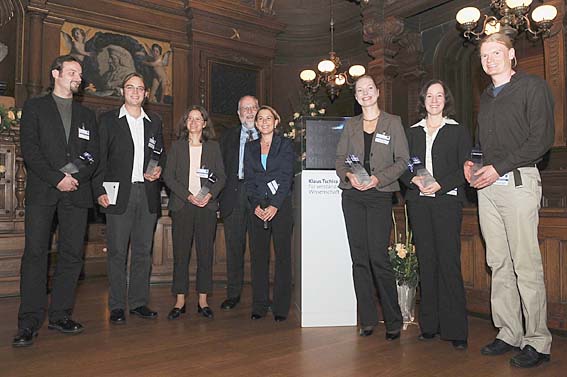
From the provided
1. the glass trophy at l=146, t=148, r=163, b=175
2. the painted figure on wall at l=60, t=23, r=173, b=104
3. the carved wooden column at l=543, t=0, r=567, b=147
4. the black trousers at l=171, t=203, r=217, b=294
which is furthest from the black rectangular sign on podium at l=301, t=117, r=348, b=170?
the painted figure on wall at l=60, t=23, r=173, b=104

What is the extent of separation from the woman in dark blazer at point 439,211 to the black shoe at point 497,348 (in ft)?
0.42

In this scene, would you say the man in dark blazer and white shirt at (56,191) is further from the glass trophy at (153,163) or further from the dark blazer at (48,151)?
the glass trophy at (153,163)

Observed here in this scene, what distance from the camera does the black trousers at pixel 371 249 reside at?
2951 mm

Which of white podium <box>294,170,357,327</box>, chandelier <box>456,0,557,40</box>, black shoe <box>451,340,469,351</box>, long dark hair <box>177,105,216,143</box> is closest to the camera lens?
black shoe <box>451,340,469,351</box>

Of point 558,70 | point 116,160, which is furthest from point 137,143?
point 558,70

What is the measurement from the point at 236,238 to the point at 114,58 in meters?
4.76

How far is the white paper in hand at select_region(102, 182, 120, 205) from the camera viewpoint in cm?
338

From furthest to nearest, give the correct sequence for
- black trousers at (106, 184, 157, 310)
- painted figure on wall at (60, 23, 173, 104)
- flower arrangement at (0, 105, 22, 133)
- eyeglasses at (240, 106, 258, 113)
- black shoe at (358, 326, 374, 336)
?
painted figure on wall at (60, 23, 173, 104), flower arrangement at (0, 105, 22, 133), eyeglasses at (240, 106, 258, 113), black trousers at (106, 184, 157, 310), black shoe at (358, 326, 374, 336)

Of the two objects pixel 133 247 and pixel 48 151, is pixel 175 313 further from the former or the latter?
pixel 48 151

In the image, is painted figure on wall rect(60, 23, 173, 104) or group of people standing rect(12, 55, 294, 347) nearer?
group of people standing rect(12, 55, 294, 347)

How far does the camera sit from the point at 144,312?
11.6ft

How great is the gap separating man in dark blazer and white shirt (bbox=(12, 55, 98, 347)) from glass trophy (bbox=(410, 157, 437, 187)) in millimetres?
2002

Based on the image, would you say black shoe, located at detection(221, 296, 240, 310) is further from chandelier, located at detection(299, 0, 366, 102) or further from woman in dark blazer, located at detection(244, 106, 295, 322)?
chandelier, located at detection(299, 0, 366, 102)

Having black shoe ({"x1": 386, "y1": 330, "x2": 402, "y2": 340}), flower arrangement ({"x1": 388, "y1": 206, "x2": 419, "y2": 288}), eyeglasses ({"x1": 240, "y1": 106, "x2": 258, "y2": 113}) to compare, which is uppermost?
eyeglasses ({"x1": 240, "y1": 106, "x2": 258, "y2": 113})
